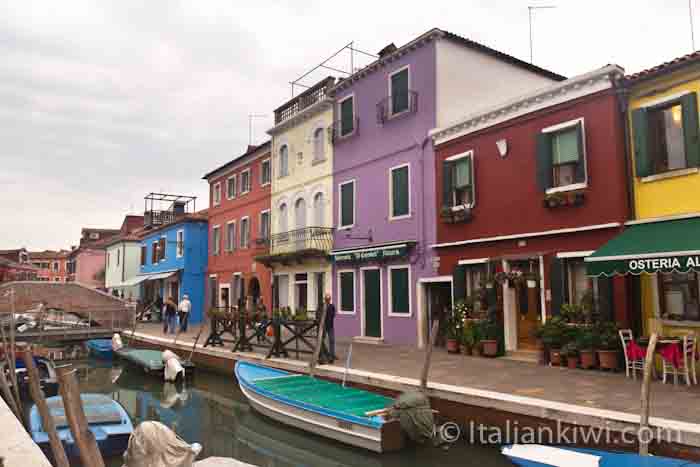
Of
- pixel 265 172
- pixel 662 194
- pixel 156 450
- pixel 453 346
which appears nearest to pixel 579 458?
pixel 156 450

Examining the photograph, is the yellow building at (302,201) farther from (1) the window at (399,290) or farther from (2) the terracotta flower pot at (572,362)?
(2) the terracotta flower pot at (572,362)

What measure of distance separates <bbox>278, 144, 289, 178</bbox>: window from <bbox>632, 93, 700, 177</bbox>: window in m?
14.1

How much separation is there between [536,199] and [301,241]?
9948mm

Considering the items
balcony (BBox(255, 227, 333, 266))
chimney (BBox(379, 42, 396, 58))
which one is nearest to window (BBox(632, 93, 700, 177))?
chimney (BBox(379, 42, 396, 58))

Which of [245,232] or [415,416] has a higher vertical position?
[245,232]

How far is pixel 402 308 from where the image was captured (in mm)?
15664

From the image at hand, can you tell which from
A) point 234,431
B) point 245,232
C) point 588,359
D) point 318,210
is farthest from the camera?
point 245,232

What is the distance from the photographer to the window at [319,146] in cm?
2009

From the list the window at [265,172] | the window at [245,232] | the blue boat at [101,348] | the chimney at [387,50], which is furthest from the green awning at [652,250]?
the blue boat at [101,348]

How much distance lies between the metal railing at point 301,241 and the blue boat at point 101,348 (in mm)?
7405

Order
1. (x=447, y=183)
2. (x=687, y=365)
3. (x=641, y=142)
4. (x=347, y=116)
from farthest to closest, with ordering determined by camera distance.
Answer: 1. (x=347, y=116)
2. (x=447, y=183)
3. (x=641, y=142)
4. (x=687, y=365)

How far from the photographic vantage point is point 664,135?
10375 millimetres

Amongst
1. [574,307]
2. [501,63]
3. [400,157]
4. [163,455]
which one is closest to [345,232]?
[400,157]

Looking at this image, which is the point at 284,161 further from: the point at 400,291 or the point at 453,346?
the point at 453,346
